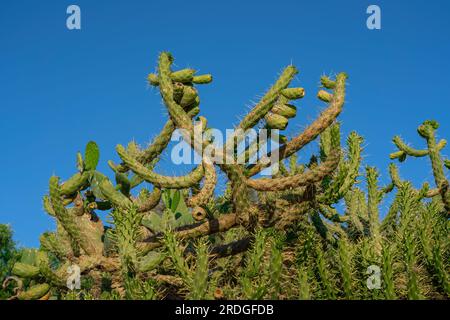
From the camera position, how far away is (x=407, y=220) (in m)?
5.03

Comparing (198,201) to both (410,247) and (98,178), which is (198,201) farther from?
(410,247)

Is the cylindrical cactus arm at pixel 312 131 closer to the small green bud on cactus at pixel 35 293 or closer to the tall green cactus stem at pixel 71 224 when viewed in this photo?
the tall green cactus stem at pixel 71 224

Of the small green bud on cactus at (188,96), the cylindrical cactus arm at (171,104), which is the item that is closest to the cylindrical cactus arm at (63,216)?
the cylindrical cactus arm at (171,104)

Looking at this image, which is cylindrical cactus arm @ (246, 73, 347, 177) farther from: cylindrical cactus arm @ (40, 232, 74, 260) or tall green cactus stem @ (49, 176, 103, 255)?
cylindrical cactus arm @ (40, 232, 74, 260)

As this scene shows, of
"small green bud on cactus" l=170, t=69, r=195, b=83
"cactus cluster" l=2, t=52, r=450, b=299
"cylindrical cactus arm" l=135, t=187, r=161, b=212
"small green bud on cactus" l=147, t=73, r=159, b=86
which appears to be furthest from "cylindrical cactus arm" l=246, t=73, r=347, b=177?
"small green bud on cactus" l=147, t=73, r=159, b=86

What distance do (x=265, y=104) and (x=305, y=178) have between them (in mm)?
689

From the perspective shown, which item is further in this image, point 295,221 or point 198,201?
point 295,221

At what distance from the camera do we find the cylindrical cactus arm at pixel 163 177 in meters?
4.41

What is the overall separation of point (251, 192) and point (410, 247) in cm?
156

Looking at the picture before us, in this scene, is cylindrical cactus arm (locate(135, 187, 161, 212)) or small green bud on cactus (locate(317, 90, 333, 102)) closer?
cylindrical cactus arm (locate(135, 187, 161, 212))

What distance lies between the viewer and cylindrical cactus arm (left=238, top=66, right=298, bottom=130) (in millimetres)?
4496
